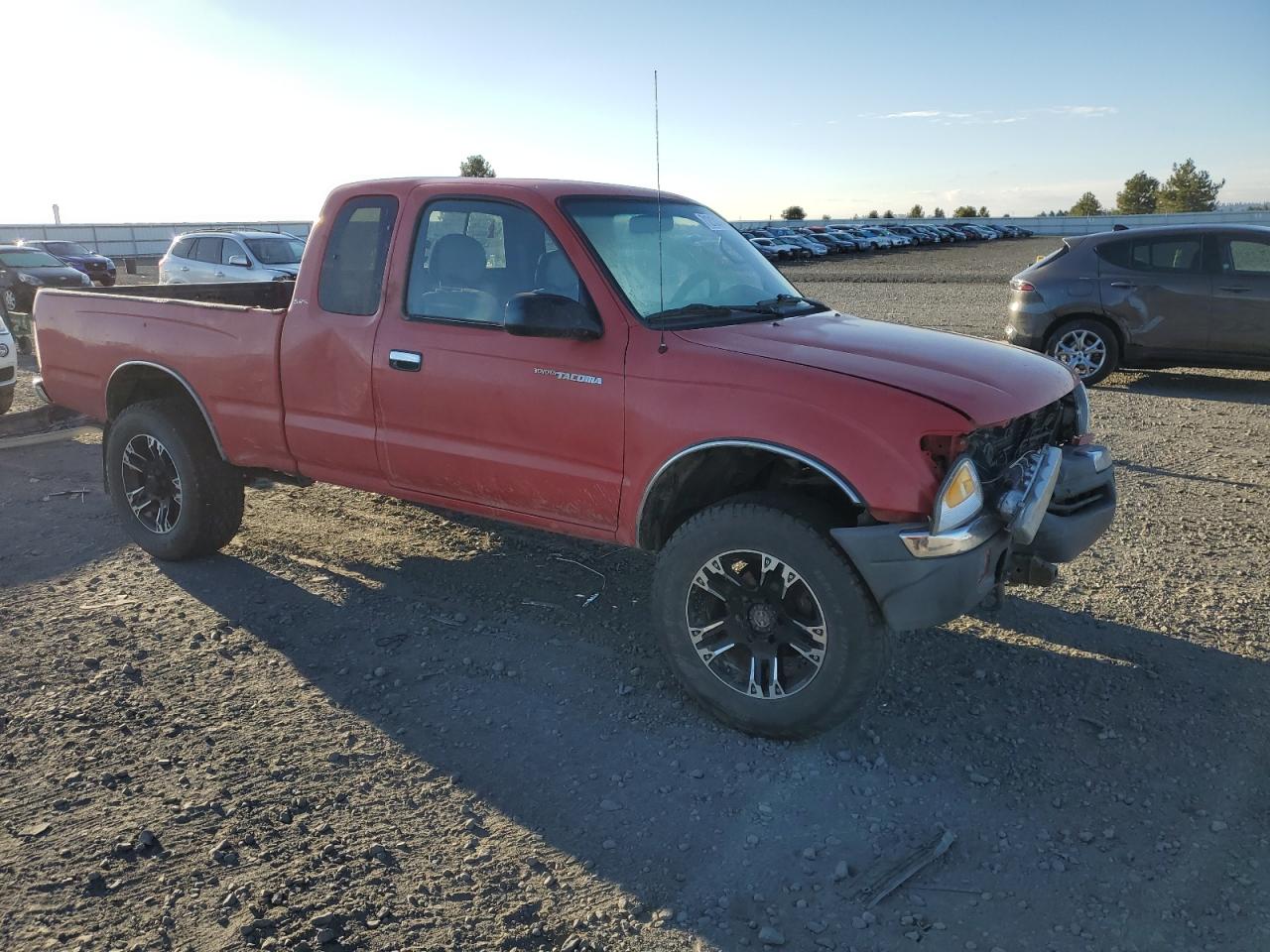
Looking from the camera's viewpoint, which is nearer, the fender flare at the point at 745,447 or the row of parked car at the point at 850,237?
the fender flare at the point at 745,447

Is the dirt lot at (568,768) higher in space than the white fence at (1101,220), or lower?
lower

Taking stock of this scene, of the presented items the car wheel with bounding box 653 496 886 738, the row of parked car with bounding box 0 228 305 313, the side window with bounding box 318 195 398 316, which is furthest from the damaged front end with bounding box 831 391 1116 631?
the row of parked car with bounding box 0 228 305 313

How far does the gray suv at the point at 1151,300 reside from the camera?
9648 millimetres

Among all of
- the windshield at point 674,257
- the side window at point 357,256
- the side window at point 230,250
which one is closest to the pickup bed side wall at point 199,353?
the side window at point 357,256

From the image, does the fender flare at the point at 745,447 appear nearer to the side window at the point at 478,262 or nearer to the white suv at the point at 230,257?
the side window at the point at 478,262

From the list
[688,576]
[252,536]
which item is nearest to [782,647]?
[688,576]

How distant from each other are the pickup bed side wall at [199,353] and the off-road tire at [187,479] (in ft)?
0.75

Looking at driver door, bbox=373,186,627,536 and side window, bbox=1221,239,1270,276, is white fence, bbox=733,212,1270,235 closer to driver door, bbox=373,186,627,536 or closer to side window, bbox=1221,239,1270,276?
side window, bbox=1221,239,1270,276

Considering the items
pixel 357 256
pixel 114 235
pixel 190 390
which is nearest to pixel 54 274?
pixel 190 390

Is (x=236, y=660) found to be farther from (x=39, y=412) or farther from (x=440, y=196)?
(x=39, y=412)

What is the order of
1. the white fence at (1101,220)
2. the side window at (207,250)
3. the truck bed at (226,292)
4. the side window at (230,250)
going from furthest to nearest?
the white fence at (1101,220)
the side window at (207,250)
the side window at (230,250)
the truck bed at (226,292)

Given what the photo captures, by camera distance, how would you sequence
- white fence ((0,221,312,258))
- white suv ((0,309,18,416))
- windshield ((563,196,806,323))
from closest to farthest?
1. windshield ((563,196,806,323))
2. white suv ((0,309,18,416))
3. white fence ((0,221,312,258))

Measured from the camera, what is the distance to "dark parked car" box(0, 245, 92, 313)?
18.2m

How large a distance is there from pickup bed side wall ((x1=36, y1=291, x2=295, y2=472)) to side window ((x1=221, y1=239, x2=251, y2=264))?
10.5 metres
